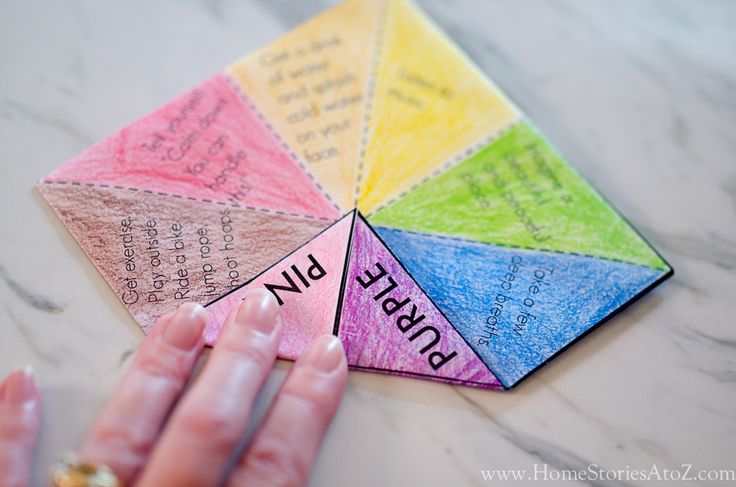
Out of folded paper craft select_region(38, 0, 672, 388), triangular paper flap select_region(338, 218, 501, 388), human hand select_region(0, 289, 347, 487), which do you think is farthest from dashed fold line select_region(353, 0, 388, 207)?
human hand select_region(0, 289, 347, 487)

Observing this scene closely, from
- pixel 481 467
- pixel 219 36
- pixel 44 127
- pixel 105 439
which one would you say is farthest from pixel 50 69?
pixel 481 467

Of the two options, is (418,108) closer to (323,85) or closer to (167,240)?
(323,85)

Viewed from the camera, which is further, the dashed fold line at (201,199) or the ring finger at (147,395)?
the dashed fold line at (201,199)

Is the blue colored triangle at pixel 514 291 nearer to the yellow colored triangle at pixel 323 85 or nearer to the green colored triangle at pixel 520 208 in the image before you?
the green colored triangle at pixel 520 208

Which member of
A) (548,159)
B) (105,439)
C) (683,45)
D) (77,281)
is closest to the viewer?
(105,439)

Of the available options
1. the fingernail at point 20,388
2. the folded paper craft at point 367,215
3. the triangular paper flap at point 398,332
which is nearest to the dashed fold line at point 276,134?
the folded paper craft at point 367,215

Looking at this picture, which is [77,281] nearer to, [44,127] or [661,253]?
[44,127]
